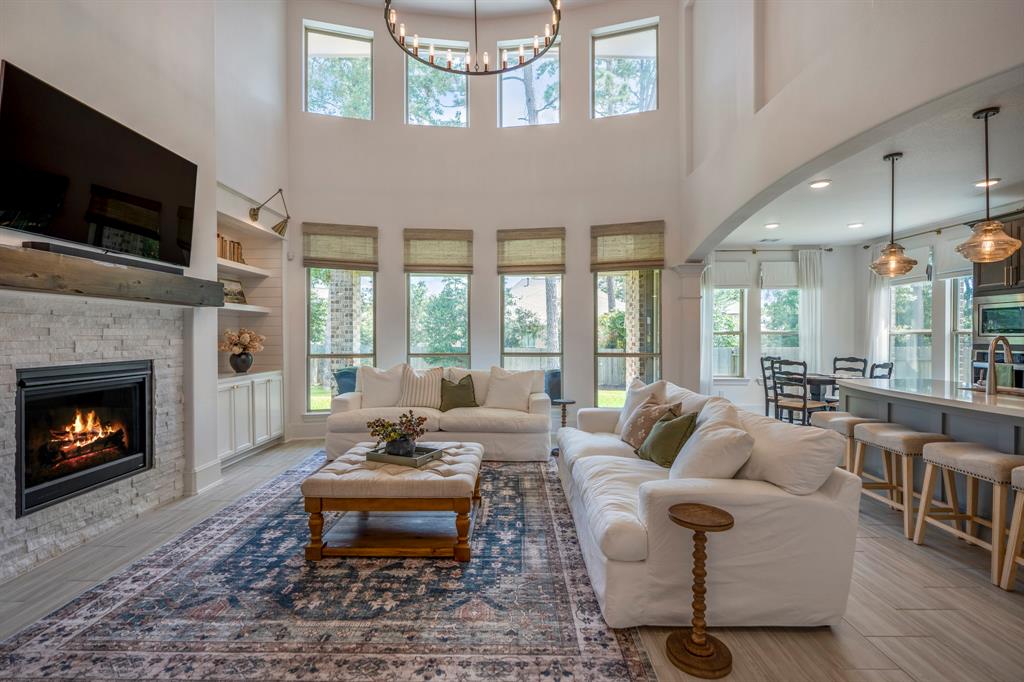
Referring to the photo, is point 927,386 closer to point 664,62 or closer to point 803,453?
point 803,453

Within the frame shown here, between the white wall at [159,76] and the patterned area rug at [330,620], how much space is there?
1.43m

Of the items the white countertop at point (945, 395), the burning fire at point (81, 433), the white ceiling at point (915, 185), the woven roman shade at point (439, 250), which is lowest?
the burning fire at point (81, 433)

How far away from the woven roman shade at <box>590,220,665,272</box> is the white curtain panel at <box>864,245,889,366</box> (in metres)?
3.97

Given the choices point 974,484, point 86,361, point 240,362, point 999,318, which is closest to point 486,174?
point 240,362

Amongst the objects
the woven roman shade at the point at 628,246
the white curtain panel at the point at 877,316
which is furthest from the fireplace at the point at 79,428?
the white curtain panel at the point at 877,316

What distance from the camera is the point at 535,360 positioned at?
6230 mm

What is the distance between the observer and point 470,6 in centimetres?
595

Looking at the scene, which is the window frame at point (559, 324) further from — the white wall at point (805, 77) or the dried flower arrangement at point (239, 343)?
the dried flower arrangement at point (239, 343)

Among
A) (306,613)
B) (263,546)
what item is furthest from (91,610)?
(306,613)

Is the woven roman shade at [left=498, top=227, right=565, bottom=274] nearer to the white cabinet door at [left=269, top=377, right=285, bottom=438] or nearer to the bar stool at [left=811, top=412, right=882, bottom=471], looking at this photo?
the white cabinet door at [left=269, top=377, right=285, bottom=438]

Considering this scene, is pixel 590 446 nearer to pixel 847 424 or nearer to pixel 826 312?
pixel 847 424

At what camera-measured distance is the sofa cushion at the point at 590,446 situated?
10.6ft

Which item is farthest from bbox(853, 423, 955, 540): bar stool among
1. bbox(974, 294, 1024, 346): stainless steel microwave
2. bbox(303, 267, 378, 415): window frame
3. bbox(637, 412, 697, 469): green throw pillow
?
bbox(303, 267, 378, 415): window frame

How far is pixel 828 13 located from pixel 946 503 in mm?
3381
